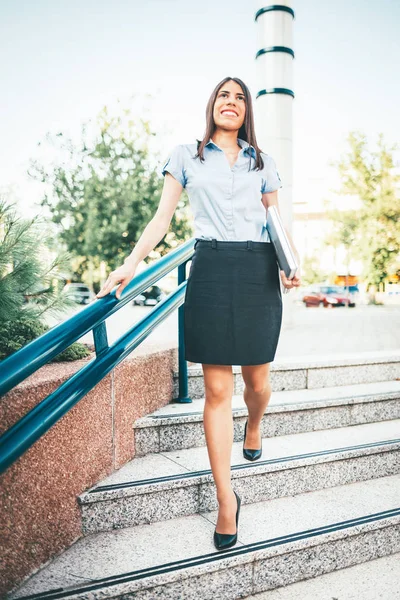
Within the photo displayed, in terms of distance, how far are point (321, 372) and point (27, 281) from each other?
1967mm

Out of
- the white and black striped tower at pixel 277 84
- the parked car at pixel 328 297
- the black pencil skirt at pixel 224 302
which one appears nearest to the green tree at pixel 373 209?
the parked car at pixel 328 297

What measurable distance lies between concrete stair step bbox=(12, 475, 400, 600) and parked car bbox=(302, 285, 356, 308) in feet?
86.2

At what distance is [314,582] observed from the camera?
77.1 inches

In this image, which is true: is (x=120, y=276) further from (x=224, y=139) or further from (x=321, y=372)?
(x=321, y=372)

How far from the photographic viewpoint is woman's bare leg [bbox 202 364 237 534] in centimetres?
183

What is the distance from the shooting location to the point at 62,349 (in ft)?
5.08

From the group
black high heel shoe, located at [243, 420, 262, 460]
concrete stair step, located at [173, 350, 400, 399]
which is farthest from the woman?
concrete stair step, located at [173, 350, 400, 399]

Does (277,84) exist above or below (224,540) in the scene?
above

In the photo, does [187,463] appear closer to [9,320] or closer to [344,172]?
[9,320]

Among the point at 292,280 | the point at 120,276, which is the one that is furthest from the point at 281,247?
the point at 120,276

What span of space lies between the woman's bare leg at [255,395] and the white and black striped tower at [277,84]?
3.16 meters

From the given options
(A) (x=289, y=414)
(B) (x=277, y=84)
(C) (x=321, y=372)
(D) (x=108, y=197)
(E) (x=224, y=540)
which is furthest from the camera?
(D) (x=108, y=197)

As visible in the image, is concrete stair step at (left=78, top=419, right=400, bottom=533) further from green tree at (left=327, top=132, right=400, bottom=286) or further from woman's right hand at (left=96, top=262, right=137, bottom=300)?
green tree at (left=327, top=132, right=400, bottom=286)

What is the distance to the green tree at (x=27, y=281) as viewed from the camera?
222cm
